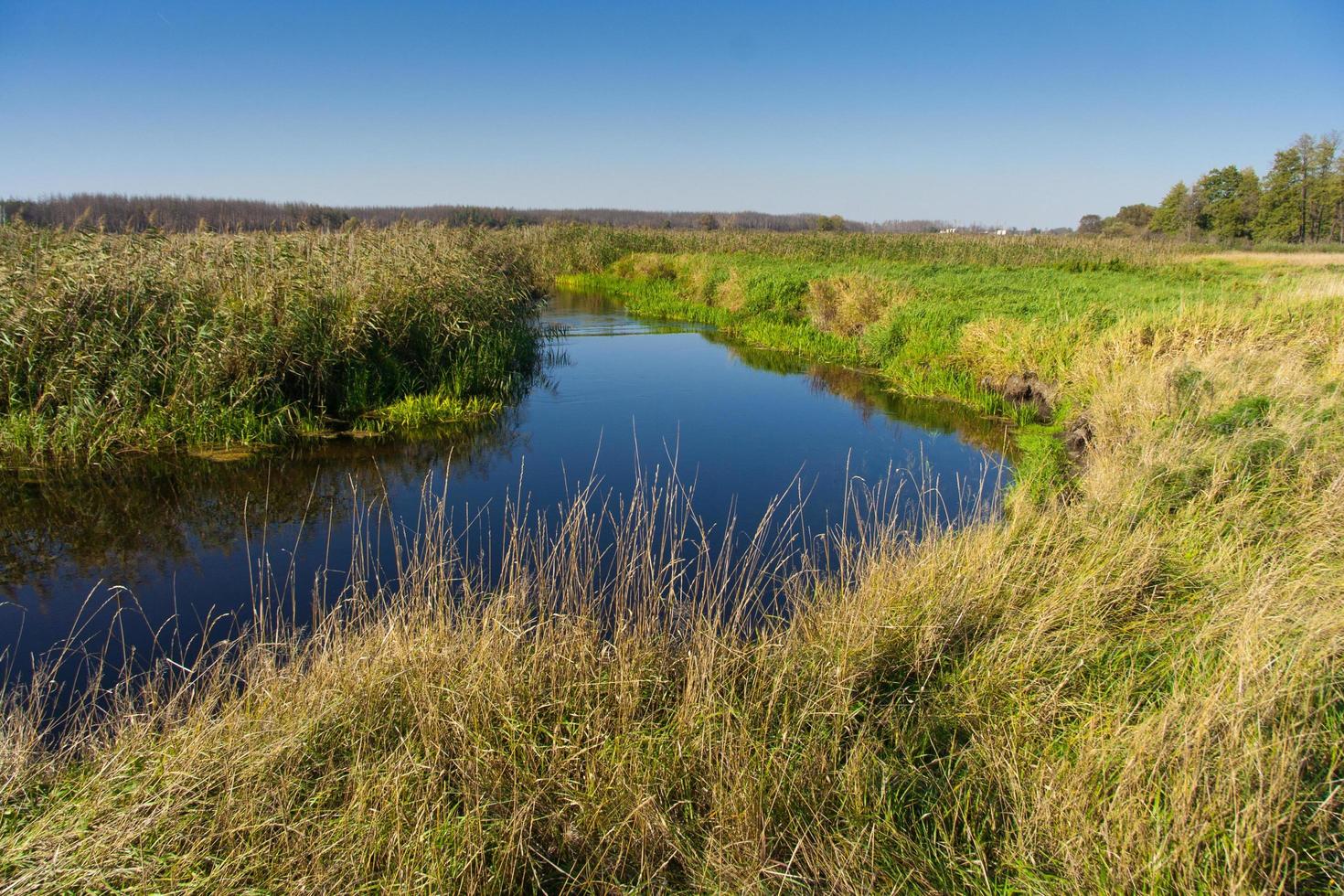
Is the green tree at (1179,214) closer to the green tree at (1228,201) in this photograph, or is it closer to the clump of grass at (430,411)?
the green tree at (1228,201)

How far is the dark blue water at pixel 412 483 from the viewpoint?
221 inches

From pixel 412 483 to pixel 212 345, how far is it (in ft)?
9.84

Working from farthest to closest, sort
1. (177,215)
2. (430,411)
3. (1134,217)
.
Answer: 1. (1134,217)
2. (177,215)
3. (430,411)

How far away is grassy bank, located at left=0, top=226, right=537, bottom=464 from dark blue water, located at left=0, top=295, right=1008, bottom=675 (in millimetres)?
577

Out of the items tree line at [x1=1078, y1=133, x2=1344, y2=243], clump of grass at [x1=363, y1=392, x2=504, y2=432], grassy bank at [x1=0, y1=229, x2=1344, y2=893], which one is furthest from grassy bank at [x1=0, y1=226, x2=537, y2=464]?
tree line at [x1=1078, y1=133, x2=1344, y2=243]

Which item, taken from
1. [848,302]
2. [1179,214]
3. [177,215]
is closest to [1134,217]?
[1179,214]

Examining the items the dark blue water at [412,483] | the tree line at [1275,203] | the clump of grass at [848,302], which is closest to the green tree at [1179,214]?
the tree line at [1275,203]

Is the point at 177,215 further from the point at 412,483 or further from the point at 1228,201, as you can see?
the point at 1228,201

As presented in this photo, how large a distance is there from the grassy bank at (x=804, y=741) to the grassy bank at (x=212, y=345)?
18.3ft

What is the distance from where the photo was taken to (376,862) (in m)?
2.62

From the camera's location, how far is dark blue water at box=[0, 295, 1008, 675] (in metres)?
5.60

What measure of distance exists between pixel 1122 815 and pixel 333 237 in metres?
13.2

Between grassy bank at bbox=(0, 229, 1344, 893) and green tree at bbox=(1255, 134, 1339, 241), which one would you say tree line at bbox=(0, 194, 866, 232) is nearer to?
grassy bank at bbox=(0, 229, 1344, 893)

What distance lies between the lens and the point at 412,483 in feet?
27.1
